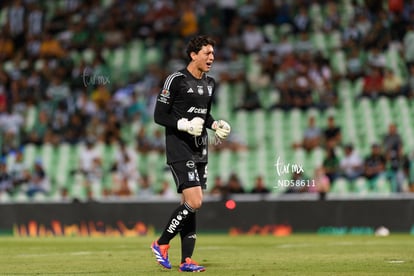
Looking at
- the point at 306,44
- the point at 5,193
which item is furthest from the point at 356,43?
the point at 5,193

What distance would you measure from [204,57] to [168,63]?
17.3m

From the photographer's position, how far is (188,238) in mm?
12180

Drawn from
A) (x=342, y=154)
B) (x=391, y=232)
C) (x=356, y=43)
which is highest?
(x=356, y=43)

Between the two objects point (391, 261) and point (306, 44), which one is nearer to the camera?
point (391, 261)

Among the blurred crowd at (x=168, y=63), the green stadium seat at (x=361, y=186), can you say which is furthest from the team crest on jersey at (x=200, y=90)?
the blurred crowd at (x=168, y=63)

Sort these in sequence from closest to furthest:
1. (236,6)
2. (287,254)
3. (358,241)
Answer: (287,254), (358,241), (236,6)

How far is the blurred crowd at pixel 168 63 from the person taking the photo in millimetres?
27266

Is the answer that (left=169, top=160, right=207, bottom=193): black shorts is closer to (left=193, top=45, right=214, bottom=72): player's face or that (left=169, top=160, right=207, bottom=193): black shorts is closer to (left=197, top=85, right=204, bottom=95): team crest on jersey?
(left=197, top=85, right=204, bottom=95): team crest on jersey

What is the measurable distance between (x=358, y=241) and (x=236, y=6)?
517 inches

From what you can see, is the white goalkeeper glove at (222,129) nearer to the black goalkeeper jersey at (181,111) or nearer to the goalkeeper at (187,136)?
the goalkeeper at (187,136)

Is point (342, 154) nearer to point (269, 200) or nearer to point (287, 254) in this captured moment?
point (269, 200)

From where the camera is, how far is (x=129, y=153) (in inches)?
1068

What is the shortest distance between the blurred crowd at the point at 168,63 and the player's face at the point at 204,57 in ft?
45.0

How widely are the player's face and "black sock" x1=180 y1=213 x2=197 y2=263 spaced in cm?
174
